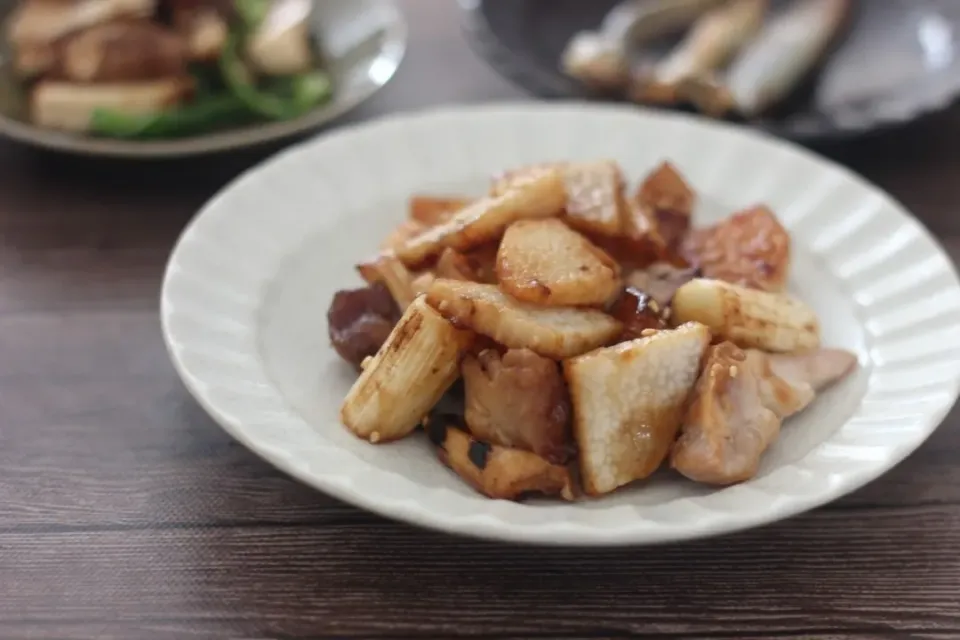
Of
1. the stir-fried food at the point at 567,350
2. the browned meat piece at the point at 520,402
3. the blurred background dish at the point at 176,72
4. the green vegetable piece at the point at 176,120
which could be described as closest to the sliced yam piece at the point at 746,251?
the stir-fried food at the point at 567,350

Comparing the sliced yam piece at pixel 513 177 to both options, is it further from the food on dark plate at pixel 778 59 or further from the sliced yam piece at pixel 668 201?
the food on dark plate at pixel 778 59

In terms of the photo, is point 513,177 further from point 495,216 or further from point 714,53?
point 714,53

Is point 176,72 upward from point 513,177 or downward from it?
downward

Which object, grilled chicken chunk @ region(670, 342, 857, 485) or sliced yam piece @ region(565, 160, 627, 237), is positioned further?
sliced yam piece @ region(565, 160, 627, 237)

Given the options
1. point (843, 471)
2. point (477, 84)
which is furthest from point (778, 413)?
point (477, 84)

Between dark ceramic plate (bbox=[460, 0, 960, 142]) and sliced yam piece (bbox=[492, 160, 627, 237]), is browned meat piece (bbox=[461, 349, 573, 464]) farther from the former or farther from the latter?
dark ceramic plate (bbox=[460, 0, 960, 142])

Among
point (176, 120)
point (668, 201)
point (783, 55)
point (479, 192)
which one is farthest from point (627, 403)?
point (783, 55)

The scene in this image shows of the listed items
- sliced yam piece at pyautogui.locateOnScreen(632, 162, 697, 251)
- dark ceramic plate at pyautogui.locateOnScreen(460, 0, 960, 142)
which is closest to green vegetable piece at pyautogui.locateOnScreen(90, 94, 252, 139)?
dark ceramic plate at pyautogui.locateOnScreen(460, 0, 960, 142)
